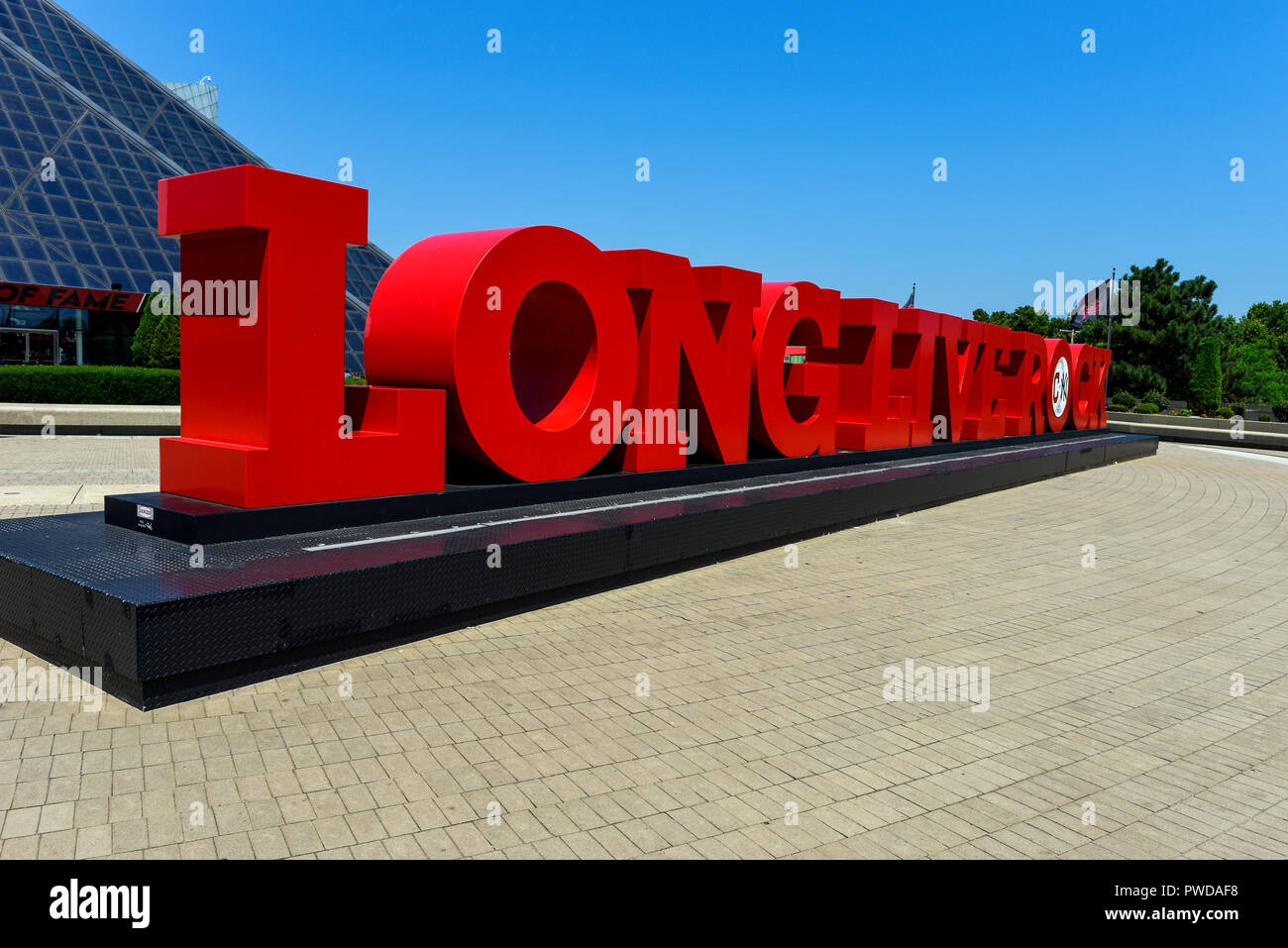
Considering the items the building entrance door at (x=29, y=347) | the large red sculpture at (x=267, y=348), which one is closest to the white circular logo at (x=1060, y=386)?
the large red sculpture at (x=267, y=348)

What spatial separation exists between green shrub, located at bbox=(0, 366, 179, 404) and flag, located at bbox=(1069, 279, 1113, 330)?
43570mm

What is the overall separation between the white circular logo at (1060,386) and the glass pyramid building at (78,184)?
21.0 meters

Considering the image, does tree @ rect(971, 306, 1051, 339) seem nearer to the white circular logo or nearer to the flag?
the flag

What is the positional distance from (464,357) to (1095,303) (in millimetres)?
48898

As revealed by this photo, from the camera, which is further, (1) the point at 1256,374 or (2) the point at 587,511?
(1) the point at 1256,374

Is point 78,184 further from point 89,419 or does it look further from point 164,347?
point 89,419

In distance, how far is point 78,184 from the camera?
32.9m

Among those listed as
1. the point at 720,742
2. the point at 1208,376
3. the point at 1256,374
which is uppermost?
the point at 1256,374

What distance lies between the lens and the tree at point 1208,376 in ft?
141

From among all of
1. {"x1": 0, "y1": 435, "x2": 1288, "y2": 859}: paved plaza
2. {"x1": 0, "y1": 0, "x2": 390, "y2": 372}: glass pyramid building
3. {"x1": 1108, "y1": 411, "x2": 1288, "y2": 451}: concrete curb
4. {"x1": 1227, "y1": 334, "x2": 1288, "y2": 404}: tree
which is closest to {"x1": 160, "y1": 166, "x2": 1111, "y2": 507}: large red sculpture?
{"x1": 0, "y1": 435, "x2": 1288, "y2": 859}: paved plaza

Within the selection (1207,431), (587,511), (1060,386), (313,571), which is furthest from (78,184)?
(1207,431)
